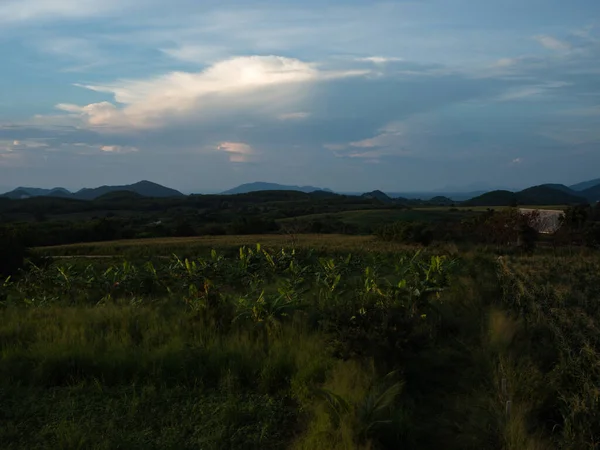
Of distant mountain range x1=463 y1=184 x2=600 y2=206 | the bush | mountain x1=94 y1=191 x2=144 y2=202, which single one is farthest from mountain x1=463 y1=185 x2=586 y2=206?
the bush

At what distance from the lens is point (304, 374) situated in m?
5.34

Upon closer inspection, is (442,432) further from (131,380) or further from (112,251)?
(112,251)

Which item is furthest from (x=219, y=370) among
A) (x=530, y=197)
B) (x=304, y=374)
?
(x=530, y=197)

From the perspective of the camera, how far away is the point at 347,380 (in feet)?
16.5

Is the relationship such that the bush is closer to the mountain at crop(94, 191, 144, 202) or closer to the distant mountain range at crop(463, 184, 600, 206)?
the distant mountain range at crop(463, 184, 600, 206)

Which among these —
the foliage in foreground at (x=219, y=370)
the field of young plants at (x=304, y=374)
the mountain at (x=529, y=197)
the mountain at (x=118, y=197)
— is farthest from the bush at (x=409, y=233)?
the mountain at (x=118, y=197)

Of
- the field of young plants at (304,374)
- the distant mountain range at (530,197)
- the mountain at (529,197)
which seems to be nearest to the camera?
the field of young plants at (304,374)

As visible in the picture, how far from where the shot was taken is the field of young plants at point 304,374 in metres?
4.13

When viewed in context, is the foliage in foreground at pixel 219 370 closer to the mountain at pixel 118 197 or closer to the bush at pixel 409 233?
the bush at pixel 409 233

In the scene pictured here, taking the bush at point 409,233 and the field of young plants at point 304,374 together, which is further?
the bush at point 409,233

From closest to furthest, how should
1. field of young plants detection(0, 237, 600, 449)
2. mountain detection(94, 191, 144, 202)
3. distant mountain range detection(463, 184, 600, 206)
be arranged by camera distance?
field of young plants detection(0, 237, 600, 449) < distant mountain range detection(463, 184, 600, 206) < mountain detection(94, 191, 144, 202)

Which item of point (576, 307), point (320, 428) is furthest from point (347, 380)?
point (576, 307)

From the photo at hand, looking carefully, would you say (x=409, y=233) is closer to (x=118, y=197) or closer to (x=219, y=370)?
(x=219, y=370)

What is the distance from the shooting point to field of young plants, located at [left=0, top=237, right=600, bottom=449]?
163 inches
